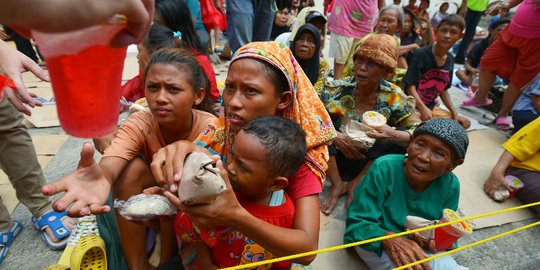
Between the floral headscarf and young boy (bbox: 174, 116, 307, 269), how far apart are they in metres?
0.19

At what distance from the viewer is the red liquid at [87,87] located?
1.93 ft

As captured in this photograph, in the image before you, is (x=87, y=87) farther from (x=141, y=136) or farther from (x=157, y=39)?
(x=157, y=39)

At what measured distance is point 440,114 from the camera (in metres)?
3.49

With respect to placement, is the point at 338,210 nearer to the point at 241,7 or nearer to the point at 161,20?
the point at 161,20

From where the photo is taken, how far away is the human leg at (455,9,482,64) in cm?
598

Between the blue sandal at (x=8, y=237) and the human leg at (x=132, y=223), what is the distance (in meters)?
0.81

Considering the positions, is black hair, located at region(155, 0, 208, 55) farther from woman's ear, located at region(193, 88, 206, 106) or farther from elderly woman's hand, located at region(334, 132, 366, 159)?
elderly woman's hand, located at region(334, 132, 366, 159)

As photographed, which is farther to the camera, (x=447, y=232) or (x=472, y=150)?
(x=472, y=150)

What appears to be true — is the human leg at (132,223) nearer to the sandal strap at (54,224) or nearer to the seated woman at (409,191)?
the sandal strap at (54,224)

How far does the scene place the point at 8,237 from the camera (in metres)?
1.79

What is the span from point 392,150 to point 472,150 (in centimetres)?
145

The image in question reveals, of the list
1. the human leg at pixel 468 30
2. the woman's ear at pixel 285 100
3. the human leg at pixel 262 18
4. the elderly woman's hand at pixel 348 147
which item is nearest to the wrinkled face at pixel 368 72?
the elderly woman's hand at pixel 348 147

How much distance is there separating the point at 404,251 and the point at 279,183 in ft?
2.79

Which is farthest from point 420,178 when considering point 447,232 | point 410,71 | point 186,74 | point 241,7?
point 241,7
